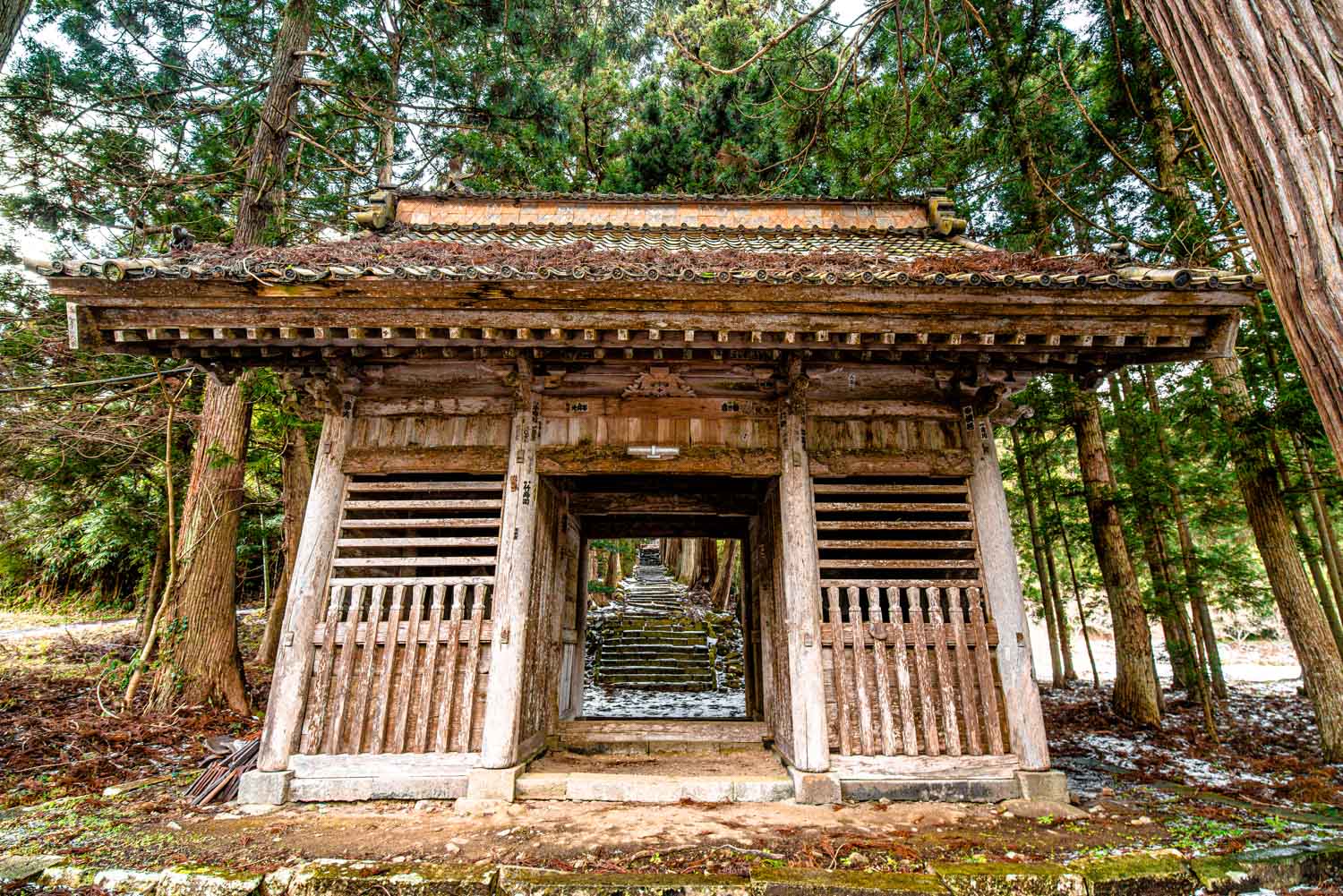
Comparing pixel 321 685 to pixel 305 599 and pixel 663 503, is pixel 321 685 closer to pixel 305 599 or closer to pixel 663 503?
pixel 305 599

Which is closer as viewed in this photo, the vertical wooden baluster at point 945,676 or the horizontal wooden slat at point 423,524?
the vertical wooden baluster at point 945,676

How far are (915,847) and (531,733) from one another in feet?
10.6

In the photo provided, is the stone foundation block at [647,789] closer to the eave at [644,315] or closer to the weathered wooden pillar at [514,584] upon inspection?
the weathered wooden pillar at [514,584]

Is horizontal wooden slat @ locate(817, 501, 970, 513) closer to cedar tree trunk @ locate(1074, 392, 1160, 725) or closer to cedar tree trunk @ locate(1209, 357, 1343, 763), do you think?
cedar tree trunk @ locate(1209, 357, 1343, 763)

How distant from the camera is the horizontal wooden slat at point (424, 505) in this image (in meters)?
5.07

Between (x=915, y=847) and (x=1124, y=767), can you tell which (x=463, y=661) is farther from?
(x=1124, y=767)

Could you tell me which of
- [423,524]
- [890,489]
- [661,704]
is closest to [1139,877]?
[890,489]

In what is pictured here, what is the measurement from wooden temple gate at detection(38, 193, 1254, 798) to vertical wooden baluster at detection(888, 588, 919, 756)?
20 millimetres

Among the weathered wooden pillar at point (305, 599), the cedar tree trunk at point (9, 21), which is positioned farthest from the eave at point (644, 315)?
the cedar tree trunk at point (9, 21)

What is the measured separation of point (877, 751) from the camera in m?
4.60

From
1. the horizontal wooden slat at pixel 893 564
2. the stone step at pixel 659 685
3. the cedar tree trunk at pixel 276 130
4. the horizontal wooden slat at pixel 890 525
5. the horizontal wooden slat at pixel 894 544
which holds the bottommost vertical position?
the stone step at pixel 659 685

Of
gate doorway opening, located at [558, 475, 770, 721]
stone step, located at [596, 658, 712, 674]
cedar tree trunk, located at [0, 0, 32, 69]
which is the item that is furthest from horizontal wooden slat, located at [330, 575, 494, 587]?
stone step, located at [596, 658, 712, 674]

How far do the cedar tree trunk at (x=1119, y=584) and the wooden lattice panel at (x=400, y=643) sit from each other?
798 centimetres

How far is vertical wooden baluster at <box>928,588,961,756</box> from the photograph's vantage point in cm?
461
